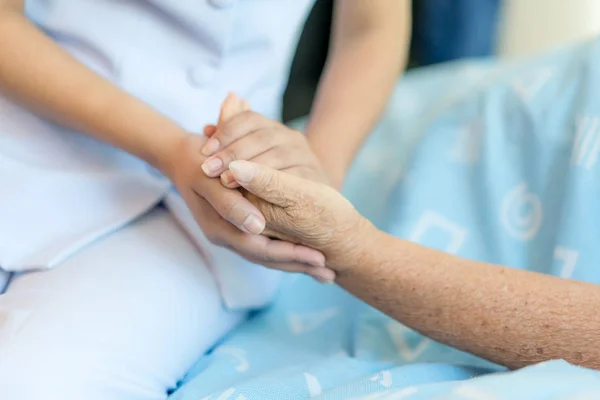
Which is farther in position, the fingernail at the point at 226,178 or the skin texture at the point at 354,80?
the skin texture at the point at 354,80

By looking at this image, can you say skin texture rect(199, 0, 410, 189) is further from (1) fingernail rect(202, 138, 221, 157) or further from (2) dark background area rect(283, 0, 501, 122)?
(2) dark background area rect(283, 0, 501, 122)

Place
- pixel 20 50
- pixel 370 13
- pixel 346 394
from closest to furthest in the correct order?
1. pixel 346 394
2. pixel 20 50
3. pixel 370 13

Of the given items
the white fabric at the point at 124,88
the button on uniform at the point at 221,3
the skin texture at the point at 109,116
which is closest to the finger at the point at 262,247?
the skin texture at the point at 109,116

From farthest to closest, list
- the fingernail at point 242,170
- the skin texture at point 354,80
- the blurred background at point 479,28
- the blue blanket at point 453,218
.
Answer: the blurred background at point 479,28, the skin texture at point 354,80, the blue blanket at point 453,218, the fingernail at point 242,170

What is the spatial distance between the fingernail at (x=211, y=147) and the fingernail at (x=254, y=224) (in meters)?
0.10

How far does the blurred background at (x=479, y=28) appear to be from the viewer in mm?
1910

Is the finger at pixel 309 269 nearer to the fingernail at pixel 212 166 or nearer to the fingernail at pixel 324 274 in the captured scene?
the fingernail at pixel 324 274

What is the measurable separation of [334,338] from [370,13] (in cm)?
49

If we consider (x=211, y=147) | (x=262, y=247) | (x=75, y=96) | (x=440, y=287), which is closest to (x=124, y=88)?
(x=75, y=96)

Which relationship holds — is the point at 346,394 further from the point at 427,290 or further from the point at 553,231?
the point at 553,231

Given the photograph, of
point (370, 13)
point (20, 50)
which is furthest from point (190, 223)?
point (370, 13)

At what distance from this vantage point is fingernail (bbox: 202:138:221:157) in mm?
726

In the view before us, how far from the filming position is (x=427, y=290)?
2.42 feet

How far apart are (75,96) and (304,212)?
0.31 metres
